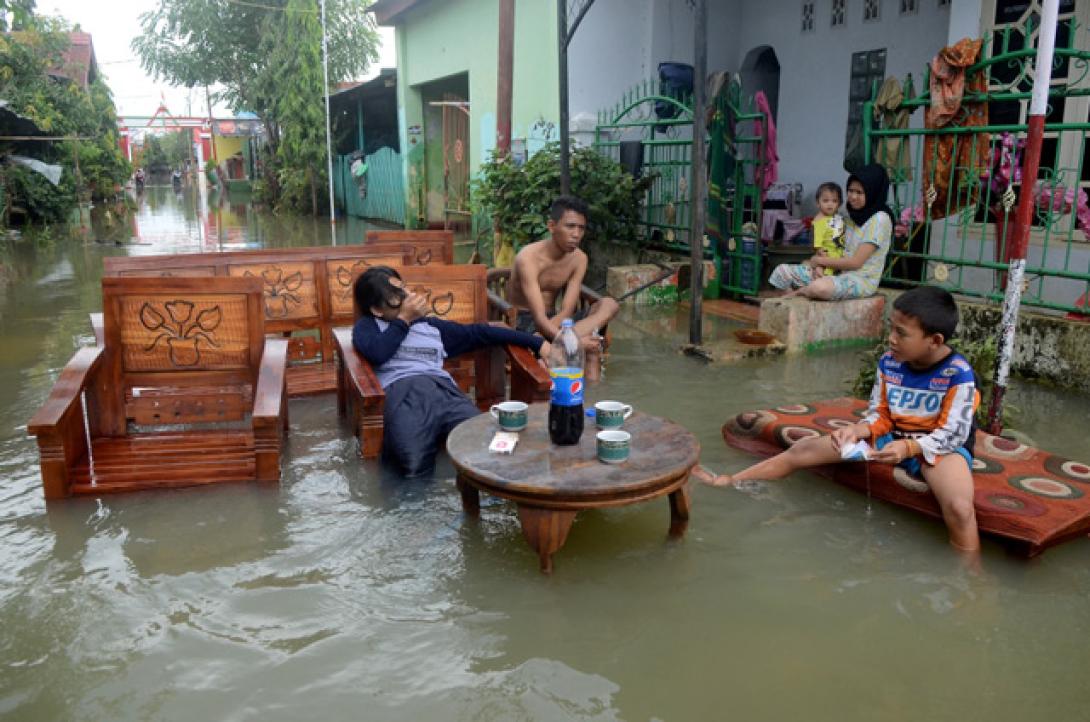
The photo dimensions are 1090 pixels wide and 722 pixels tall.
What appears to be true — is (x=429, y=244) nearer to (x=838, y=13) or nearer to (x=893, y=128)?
(x=893, y=128)

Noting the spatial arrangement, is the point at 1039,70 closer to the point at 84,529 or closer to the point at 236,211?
the point at 84,529

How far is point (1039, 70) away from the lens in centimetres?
408

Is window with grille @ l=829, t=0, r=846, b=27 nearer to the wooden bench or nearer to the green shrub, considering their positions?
the green shrub

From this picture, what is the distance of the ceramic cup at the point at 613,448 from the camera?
3248 millimetres

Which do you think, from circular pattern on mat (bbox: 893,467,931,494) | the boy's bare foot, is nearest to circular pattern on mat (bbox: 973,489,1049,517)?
circular pattern on mat (bbox: 893,467,931,494)

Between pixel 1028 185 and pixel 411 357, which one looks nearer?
pixel 1028 185

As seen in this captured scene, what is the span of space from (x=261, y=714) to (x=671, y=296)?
25.7ft

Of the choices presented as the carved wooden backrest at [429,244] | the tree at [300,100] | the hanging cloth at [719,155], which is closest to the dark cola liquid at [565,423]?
the carved wooden backrest at [429,244]

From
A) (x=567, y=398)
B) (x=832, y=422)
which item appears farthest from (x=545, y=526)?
(x=832, y=422)

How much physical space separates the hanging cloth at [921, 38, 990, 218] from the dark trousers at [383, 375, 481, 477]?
15.2 feet

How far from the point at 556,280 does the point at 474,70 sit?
10.2 metres

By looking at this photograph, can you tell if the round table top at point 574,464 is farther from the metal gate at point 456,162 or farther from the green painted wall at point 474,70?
the metal gate at point 456,162

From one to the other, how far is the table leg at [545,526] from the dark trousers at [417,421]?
118 cm

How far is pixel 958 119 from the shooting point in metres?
6.91
